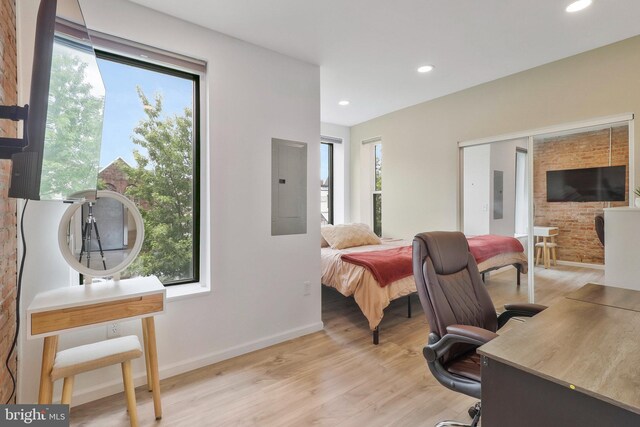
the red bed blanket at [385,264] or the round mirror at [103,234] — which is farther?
the red bed blanket at [385,264]

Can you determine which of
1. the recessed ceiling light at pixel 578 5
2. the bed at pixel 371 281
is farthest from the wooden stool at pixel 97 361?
the recessed ceiling light at pixel 578 5

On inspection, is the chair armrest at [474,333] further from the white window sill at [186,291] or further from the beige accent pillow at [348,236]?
the beige accent pillow at [348,236]

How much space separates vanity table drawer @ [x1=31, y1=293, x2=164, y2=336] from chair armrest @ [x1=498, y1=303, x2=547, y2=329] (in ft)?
6.81

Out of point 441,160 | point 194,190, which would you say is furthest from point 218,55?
point 441,160

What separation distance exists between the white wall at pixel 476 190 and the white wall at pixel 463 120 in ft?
0.46

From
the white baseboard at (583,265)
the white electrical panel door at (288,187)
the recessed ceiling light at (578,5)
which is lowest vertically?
the white baseboard at (583,265)

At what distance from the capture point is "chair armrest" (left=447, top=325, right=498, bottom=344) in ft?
4.30

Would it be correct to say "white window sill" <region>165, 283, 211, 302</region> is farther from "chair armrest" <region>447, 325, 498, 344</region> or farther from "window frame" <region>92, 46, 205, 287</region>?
"chair armrest" <region>447, 325, 498, 344</region>

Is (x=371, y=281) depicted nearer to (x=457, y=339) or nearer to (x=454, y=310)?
(x=454, y=310)

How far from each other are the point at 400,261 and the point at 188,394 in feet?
7.09

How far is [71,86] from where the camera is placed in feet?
4.03

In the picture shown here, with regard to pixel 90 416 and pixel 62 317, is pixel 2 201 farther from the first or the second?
pixel 90 416

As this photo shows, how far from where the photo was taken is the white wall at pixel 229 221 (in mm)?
1888

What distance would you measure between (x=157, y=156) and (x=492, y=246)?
3721 millimetres
